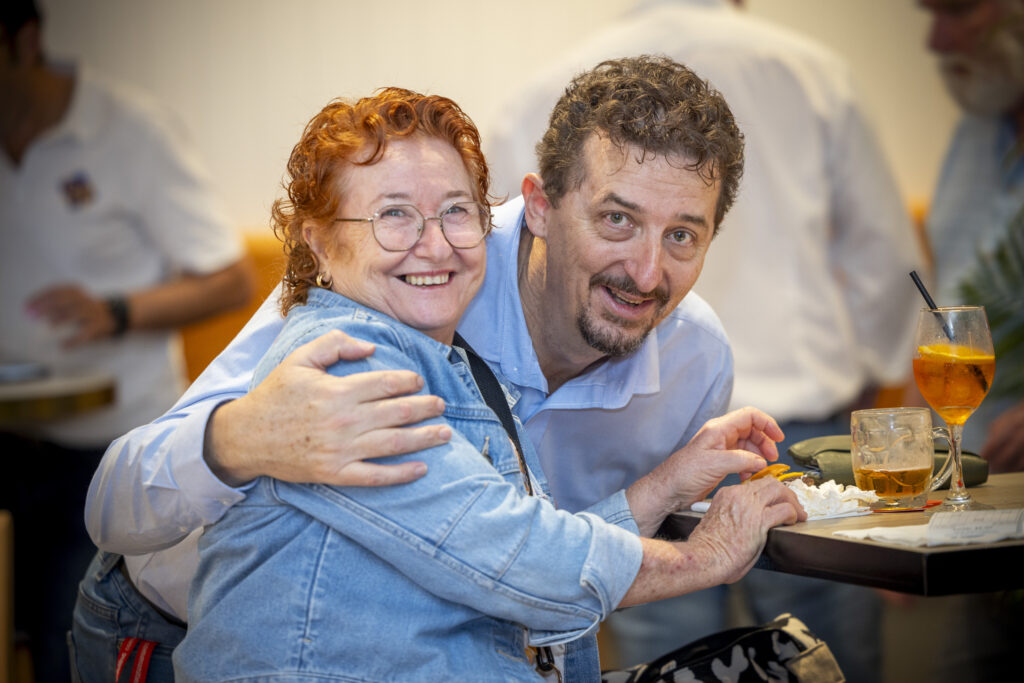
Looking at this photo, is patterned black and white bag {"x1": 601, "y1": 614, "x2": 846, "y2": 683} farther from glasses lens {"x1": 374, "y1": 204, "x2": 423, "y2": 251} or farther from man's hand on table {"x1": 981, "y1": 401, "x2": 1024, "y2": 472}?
man's hand on table {"x1": 981, "y1": 401, "x2": 1024, "y2": 472}

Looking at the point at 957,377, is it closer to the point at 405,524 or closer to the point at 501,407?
the point at 501,407

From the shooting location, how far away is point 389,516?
1.04 m

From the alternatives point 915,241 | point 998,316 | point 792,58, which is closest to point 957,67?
point 915,241

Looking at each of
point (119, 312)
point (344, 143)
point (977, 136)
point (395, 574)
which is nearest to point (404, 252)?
point (344, 143)

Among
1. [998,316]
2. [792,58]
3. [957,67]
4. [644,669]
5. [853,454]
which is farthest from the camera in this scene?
[957,67]

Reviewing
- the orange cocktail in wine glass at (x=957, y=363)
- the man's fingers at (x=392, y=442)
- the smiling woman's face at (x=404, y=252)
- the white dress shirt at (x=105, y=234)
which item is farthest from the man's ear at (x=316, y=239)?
the white dress shirt at (x=105, y=234)

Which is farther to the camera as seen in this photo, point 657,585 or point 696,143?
point 696,143

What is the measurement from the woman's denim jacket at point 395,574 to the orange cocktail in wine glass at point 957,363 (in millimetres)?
484

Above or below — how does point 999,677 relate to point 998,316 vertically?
below

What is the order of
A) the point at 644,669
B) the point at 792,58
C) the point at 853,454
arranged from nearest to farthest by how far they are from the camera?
the point at 853,454
the point at 644,669
the point at 792,58

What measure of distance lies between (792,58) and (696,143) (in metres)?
1.75

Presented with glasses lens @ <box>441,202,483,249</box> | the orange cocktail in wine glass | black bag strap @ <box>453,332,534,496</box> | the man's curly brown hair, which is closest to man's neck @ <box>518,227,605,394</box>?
the man's curly brown hair

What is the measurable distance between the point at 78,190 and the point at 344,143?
2.52 m

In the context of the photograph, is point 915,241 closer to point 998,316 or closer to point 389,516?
point 998,316
